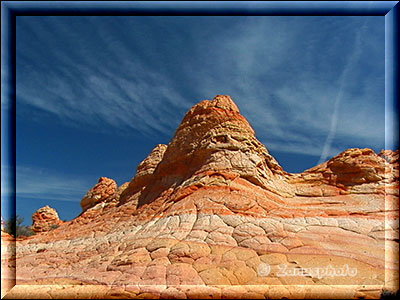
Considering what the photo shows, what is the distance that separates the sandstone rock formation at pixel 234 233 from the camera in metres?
10.1

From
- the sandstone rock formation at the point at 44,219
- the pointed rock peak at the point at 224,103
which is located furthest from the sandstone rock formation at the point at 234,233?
the sandstone rock formation at the point at 44,219

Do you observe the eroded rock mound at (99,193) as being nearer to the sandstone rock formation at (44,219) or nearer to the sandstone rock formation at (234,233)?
the sandstone rock formation at (44,219)

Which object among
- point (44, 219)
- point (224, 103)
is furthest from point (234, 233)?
point (44, 219)

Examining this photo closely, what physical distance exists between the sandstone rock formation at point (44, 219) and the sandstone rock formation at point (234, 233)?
78.8 ft

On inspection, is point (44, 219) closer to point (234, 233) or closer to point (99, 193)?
point (99, 193)

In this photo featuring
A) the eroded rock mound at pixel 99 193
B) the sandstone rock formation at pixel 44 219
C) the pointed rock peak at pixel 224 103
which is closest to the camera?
the pointed rock peak at pixel 224 103

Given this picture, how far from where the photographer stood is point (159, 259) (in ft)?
38.4

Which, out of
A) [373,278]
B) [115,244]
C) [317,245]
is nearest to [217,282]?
[317,245]

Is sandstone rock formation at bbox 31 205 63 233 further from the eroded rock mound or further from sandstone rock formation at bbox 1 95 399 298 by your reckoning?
sandstone rock formation at bbox 1 95 399 298

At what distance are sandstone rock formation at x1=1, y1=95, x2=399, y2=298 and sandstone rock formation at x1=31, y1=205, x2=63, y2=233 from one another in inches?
945

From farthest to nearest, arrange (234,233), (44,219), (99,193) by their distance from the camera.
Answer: (44,219)
(99,193)
(234,233)

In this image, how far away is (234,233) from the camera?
12.5 m

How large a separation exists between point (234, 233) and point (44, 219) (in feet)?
142

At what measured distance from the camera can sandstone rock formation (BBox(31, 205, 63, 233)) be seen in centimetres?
4490
